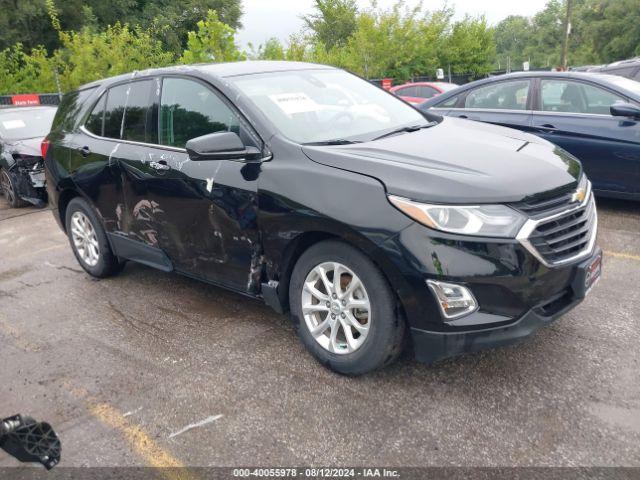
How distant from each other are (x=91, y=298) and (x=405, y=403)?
298 centimetres

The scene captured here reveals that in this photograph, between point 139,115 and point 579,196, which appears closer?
point 579,196

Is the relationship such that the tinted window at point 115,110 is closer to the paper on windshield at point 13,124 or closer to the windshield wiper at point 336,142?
the windshield wiper at point 336,142

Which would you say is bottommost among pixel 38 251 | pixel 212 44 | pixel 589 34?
pixel 38 251

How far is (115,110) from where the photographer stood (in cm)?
469

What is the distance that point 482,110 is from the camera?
700cm

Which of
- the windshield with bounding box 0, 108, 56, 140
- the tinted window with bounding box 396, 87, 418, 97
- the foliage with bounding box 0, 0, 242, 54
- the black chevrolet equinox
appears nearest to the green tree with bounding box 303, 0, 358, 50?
the foliage with bounding box 0, 0, 242, 54

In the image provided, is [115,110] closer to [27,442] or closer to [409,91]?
[27,442]

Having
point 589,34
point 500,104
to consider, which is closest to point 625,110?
point 500,104

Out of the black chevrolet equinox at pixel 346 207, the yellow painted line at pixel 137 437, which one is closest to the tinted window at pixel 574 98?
the black chevrolet equinox at pixel 346 207

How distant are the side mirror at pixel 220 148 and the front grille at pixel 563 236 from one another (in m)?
1.59

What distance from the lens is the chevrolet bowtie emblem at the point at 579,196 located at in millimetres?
3128

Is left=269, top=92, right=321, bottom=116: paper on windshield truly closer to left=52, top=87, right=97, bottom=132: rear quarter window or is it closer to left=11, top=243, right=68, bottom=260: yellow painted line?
left=52, top=87, right=97, bottom=132: rear quarter window

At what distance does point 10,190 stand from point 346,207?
7.74 m

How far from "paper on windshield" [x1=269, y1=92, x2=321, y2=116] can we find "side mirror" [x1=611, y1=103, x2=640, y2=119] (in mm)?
3565
